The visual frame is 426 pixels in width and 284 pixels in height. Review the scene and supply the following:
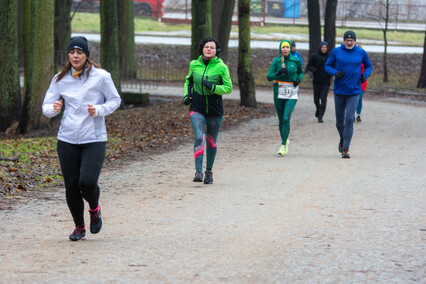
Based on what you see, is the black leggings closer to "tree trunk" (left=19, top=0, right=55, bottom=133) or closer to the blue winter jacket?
the blue winter jacket

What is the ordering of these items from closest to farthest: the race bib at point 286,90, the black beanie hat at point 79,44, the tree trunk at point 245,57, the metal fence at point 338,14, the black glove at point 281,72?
1. the black beanie hat at point 79,44
2. the black glove at point 281,72
3. the race bib at point 286,90
4. the tree trunk at point 245,57
5. the metal fence at point 338,14

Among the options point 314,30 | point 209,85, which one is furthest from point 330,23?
point 209,85

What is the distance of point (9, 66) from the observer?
17984 mm

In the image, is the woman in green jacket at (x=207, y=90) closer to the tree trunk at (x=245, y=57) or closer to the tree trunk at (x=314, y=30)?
the tree trunk at (x=245, y=57)

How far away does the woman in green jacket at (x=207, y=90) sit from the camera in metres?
9.72

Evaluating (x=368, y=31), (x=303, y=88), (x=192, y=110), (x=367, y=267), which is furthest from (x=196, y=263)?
(x=368, y=31)

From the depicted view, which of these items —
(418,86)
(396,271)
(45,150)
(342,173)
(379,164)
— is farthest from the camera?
(418,86)

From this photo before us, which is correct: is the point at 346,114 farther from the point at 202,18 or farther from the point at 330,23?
the point at 330,23

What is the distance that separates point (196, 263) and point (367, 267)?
1270 millimetres

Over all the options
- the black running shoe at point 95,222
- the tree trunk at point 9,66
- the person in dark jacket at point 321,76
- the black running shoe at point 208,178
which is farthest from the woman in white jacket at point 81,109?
the person in dark jacket at point 321,76

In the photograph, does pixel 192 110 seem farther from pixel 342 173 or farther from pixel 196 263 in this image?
pixel 196 263

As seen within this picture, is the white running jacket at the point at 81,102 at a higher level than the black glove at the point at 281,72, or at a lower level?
higher

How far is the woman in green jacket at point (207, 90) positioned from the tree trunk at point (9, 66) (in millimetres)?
8825

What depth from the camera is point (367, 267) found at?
5789mm
